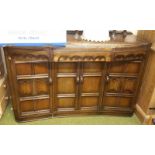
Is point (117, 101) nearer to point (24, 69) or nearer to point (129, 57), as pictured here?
point (129, 57)

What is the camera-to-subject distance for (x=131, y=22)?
28 cm

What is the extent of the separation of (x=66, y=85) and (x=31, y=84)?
14.1 inches

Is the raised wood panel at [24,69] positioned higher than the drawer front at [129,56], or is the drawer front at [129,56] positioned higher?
the drawer front at [129,56]

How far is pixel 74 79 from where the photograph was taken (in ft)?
5.91

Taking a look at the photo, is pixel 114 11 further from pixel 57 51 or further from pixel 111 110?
pixel 111 110

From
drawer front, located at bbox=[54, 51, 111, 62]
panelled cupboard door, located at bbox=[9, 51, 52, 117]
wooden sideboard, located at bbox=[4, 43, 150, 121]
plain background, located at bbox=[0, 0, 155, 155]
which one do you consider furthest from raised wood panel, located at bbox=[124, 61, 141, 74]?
plain background, located at bbox=[0, 0, 155, 155]

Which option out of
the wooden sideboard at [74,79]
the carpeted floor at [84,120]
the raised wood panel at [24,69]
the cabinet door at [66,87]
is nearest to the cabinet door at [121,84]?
the wooden sideboard at [74,79]

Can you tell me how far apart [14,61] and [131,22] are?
1.49m

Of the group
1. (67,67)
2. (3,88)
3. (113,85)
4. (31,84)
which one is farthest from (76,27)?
(3,88)

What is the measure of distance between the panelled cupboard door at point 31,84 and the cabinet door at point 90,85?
35 cm

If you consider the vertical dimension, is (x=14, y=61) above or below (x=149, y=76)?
above

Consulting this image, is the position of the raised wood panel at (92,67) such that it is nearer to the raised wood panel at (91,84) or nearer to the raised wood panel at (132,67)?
the raised wood panel at (91,84)

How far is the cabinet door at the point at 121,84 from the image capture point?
1807mm
